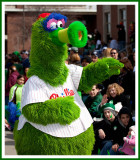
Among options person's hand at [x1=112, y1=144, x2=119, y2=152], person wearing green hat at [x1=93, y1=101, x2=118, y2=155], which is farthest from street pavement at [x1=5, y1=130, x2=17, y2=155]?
person's hand at [x1=112, y1=144, x2=119, y2=152]

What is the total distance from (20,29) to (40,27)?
25311 mm

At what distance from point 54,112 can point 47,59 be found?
598 mm

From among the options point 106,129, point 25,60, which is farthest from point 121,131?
point 25,60

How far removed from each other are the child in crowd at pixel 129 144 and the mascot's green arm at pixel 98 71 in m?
0.85

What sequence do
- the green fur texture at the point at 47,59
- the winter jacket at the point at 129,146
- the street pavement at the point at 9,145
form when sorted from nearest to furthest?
1. the green fur texture at the point at 47,59
2. the winter jacket at the point at 129,146
3. the street pavement at the point at 9,145

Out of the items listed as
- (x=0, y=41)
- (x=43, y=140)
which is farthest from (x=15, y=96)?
(x=43, y=140)

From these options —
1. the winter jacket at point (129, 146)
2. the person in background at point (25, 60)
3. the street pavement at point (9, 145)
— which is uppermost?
the person in background at point (25, 60)

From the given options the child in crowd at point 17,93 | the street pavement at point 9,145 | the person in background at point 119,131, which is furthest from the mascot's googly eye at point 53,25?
the child in crowd at point 17,93

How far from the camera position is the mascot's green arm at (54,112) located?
144 inches

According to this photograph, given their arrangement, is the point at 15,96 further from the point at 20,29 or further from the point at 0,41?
the point at 20,29

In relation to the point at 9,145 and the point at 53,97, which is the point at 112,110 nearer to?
the point at 53,97

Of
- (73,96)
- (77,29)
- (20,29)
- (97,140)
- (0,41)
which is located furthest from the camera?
(20,29)

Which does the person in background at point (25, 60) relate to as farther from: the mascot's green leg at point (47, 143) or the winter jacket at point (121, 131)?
the mascot's green leg at point (47, 143)

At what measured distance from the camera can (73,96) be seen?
395 centimetres
